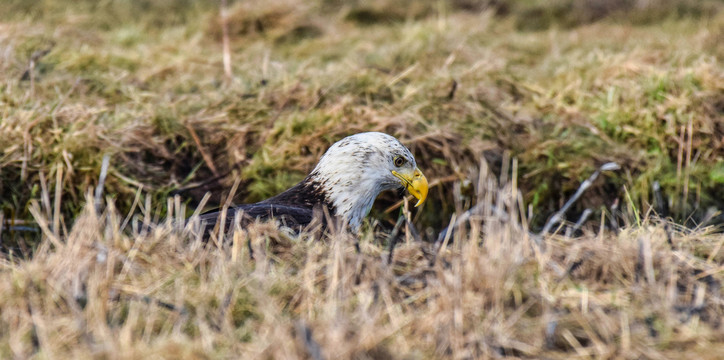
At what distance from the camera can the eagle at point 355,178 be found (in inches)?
179

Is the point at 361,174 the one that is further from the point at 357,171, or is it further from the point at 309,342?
the point at 309,342

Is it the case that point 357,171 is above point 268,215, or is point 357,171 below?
below

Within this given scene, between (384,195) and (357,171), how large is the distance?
104cm

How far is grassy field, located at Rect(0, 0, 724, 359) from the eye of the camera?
2.40 m

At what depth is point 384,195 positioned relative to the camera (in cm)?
558

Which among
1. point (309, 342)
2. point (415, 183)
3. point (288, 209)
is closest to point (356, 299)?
point (309, 342)

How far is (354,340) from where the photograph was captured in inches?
87.4

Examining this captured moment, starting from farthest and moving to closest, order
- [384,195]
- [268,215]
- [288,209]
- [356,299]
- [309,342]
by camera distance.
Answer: [384,195], [288,209], [268,215], [356,299], [309,342]

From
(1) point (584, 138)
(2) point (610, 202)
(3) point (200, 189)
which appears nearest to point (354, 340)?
(3) point (200, 189)

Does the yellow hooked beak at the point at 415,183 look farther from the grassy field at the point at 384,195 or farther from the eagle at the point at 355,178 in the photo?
the grassy field at the point at 384,195

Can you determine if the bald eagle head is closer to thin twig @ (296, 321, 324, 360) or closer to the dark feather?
the dark feather

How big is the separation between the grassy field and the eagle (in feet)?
1.04

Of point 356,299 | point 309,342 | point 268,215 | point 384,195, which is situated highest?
point 309,342

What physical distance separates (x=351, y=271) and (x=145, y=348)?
2.53ft
